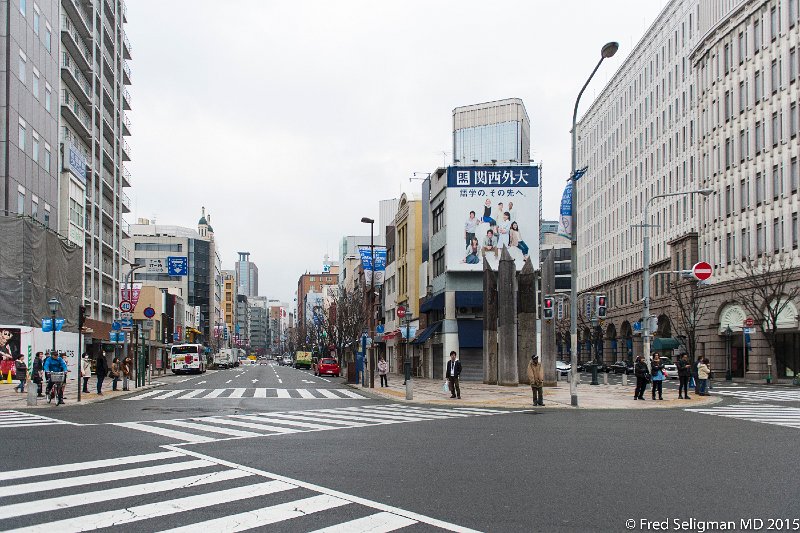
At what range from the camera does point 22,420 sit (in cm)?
2091

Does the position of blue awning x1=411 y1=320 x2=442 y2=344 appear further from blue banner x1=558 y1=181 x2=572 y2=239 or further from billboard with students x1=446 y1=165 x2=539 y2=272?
blue banner x1=558 y1=181 x2=572 y2=239

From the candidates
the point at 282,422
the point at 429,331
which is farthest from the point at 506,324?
the point at 282,422

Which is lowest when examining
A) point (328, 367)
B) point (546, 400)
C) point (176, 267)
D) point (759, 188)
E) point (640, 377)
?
point (328, 367)

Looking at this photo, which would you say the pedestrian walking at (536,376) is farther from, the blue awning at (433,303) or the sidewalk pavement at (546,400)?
the blue awning at (433,303)

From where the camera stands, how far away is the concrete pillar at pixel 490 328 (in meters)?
42.1

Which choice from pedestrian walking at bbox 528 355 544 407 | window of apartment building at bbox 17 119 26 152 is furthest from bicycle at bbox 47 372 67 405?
window of apartment building at bbox 17 119 26 152

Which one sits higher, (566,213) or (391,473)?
(566,213)

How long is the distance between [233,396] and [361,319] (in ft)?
96.2

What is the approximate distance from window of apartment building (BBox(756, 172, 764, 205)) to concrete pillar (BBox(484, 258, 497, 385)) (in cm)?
2326

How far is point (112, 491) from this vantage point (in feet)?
32.4

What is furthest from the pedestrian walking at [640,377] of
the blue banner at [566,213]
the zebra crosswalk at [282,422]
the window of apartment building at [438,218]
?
the window of apartment building at [438,218]

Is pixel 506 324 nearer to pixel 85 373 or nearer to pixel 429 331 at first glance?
pixel 429 331

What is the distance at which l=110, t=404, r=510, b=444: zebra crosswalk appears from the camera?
17.0 m

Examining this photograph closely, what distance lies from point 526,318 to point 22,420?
25.9 m
